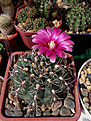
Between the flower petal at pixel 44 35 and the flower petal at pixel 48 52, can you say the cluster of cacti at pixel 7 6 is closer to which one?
the flower petal at pixel 44 35

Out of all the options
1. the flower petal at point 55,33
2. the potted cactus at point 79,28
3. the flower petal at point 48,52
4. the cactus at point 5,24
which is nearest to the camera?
the flower petal at point 48,52

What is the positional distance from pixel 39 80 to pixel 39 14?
2.52 feet

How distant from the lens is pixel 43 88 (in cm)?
90

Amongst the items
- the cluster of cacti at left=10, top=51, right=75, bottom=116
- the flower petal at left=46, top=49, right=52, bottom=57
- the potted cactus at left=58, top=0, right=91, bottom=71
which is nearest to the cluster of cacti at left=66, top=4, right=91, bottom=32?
the potted cactus at left=58, top=0, right=91, bottom=71

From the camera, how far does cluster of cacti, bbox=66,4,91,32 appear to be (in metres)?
1.33

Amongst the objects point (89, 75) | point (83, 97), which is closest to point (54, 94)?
point (83, 97)

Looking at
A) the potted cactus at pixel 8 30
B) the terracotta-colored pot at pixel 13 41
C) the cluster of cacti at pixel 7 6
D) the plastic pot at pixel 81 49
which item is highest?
the cluster of cacti at pixel 7 6

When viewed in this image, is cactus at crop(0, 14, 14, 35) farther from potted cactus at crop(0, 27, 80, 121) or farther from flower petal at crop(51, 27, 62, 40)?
flower petal at crop(51, 27, 62, 40)

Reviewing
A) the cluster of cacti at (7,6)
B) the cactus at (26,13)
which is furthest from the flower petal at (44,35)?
the cluster of cacti at (7,6)

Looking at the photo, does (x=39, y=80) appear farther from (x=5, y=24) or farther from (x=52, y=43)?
(x=5, y=24)

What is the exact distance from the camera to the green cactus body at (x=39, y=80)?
2.96 ft

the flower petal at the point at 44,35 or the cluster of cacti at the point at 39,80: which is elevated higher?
the flower petal at the point at 44,35

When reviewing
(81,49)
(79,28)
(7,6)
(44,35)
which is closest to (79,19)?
(79,28)

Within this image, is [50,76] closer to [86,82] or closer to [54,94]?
[54,94]
